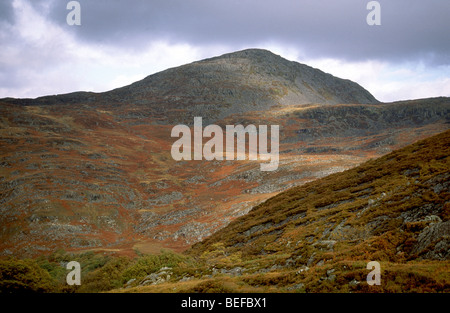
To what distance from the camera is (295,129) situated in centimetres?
14562

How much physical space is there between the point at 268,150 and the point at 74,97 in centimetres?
13975

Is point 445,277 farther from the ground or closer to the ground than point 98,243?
farther from the ground

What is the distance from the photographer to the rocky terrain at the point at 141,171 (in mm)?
49562

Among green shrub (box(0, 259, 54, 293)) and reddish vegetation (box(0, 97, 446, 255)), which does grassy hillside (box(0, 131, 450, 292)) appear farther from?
reddish vegetation (box(0, 97, 446, 255))

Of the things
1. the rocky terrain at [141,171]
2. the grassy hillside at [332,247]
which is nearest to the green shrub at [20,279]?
the grassy hillside at [332,247]

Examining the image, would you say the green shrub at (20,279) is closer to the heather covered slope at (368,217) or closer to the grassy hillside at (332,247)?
the grassy hillside at (332,247)

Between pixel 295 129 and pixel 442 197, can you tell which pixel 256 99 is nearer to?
pixel 295 129

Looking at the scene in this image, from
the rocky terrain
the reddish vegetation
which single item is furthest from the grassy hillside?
the reddish vegetation

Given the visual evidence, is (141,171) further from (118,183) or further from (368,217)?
(368,217)

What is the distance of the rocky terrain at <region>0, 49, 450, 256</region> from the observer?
49.6 m

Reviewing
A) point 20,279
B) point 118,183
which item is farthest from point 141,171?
point 20,279
